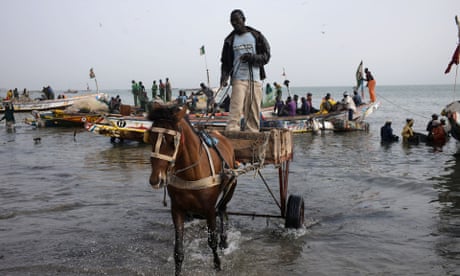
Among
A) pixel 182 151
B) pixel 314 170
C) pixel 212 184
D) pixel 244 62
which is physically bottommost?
pixel 314 170

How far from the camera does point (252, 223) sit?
27.0 feet

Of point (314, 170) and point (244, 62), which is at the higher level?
point (244, 62)

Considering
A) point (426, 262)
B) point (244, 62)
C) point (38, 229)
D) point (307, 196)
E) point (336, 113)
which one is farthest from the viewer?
point (336, 113)

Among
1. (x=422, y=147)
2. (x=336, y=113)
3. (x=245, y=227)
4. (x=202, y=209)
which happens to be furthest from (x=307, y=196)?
(x=336, y=113)

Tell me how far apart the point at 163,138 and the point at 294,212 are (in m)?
3.99

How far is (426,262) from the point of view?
618 centimetres

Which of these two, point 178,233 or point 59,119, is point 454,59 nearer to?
point 178,233

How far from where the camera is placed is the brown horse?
161 inches

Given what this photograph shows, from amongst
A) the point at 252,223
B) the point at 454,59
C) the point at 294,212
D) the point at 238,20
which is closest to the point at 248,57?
the point at 238,20

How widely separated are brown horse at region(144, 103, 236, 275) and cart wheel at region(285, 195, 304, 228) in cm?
211

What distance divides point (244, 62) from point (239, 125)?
115 cm

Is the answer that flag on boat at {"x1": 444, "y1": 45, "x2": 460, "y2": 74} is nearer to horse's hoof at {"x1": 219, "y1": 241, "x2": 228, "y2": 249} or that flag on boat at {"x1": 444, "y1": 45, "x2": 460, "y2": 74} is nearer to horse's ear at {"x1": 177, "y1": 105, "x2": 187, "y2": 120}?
horse's hoof at {"x1": 219, "y1": 241, "x2": 228, "y2": 249}

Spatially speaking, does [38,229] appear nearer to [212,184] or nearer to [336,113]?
[212,184]

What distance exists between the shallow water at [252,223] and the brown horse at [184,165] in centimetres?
132
